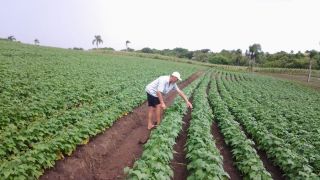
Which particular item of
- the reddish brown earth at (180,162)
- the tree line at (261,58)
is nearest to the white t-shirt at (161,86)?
the reddish brown earth at (180,162)

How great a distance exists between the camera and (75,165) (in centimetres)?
711

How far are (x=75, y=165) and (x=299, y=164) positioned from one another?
17.2 feet

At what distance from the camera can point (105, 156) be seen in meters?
8.20

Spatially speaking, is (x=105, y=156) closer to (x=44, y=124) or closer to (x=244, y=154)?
(x=44, y=124)

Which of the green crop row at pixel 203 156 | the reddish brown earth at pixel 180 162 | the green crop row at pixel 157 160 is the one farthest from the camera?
the reddish brown earth at pixel 180 162

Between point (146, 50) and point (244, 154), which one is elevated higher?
point (146, 50)

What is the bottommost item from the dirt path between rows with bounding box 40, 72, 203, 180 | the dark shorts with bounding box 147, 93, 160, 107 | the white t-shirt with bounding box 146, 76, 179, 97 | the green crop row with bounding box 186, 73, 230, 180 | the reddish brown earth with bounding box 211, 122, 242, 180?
the reddish brown earth with bounding box 211, 122, 242, 180

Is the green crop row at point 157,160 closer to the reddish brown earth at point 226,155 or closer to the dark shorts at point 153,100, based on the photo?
the dark shorts at point 153,100

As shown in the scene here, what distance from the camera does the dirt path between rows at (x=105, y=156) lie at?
683cm

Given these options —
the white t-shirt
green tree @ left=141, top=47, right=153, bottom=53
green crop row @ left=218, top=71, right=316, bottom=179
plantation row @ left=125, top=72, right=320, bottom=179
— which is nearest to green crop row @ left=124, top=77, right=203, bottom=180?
plantation row @ left=125, top=72, right=320, bottom=179

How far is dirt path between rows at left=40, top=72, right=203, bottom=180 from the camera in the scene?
6.83 meters

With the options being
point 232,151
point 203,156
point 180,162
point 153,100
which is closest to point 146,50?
point 153,100

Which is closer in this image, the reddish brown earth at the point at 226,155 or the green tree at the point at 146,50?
the reddish brown earth at the point at 226,155

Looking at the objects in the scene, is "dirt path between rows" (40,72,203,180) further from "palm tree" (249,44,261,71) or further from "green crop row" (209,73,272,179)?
"palm tree" (249,44,261,71)
